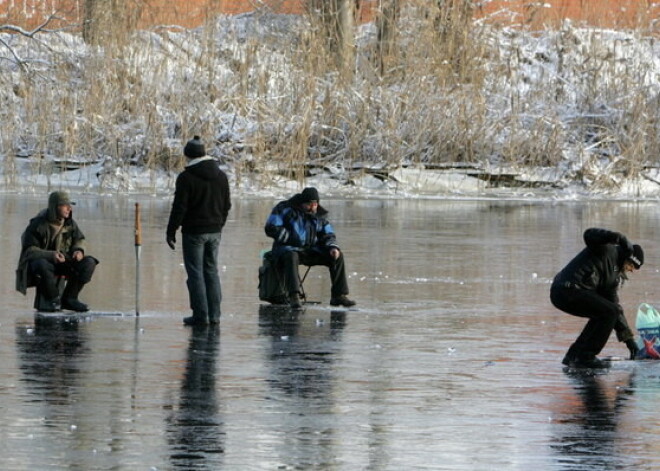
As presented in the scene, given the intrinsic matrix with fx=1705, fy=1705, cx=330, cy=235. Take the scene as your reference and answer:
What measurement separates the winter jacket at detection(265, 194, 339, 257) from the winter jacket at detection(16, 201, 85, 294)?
6.14ft

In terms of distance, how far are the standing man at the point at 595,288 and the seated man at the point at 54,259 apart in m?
4.65

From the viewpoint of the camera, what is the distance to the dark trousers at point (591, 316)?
11.7 meters

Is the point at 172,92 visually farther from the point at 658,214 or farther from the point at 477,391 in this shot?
the point at 477,391

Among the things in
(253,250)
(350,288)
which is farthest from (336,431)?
(253,250)

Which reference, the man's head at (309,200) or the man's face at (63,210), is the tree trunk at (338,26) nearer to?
the man's head at (309,200)

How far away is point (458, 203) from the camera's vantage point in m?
34.1

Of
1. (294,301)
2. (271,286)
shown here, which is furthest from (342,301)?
(271,286)

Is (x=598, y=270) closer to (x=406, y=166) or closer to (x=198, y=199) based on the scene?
(x=198, y=199)

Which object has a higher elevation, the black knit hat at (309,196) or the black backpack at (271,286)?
the black knit hat at (309,196)

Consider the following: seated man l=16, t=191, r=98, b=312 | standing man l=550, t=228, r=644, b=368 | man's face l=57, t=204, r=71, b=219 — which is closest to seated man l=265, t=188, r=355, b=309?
seated man l=16, t=191, r=98, b=312

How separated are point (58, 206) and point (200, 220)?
52.5 inches

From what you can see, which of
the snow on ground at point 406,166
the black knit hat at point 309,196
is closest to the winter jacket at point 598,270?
the black knit hat at point 309,196

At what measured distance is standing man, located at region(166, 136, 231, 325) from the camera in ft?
46.4

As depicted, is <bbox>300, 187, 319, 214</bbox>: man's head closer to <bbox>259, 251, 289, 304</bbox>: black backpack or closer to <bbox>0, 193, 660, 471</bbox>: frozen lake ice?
<bbox>259, 251, 289, 304</bbox>: black backpack
